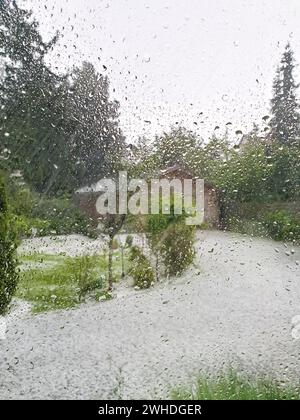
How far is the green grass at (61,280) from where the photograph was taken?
137 centimetres

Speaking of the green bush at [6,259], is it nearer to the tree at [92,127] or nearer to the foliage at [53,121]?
the foliage at [53,121]

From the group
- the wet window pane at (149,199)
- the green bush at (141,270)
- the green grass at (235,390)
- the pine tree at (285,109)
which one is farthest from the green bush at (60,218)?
the pine tree at (285,109)

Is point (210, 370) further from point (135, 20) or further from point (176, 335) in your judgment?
point (135, 20)

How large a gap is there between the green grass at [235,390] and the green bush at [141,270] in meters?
0.34

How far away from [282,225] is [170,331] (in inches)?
20.2

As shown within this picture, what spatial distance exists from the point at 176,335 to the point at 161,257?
10.1 inches

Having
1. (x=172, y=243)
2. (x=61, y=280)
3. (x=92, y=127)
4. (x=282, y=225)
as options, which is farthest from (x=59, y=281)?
(x=282, y=225)

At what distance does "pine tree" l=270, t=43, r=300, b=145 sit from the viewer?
4.61 ft

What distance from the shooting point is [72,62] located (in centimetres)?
147

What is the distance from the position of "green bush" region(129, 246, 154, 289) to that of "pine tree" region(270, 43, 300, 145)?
23.8 inches

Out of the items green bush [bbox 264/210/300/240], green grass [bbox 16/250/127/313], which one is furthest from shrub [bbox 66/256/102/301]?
green bush [bbox 264/210/300/240]

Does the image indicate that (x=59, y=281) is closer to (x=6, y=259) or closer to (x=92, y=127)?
(x=6, y=259)

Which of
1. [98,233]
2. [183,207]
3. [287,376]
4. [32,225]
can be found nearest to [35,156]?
[32,225]
